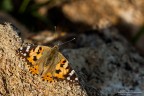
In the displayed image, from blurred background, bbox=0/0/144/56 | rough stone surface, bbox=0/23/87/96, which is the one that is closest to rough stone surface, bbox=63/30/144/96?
rough stone surface, bbox=0/23/87/96

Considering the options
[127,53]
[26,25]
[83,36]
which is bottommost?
[127,53]

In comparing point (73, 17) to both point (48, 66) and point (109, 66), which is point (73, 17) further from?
point (48, 66)

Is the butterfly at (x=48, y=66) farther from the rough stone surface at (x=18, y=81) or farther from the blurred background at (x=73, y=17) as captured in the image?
the blurred background at (x=73, y=17)

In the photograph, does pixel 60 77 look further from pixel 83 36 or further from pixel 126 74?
pixel 83 36

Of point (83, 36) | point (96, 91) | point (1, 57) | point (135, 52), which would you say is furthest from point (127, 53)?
point (1, 57)

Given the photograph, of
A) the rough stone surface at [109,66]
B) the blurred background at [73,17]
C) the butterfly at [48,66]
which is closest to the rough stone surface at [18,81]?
the butterfly at [48,66]

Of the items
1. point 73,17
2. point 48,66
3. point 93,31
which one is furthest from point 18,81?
point 73,17

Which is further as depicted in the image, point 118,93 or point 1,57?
point 118,93

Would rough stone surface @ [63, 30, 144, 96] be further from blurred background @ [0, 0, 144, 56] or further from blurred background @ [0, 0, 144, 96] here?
blurred background @ [0, 0, 144, 56]
